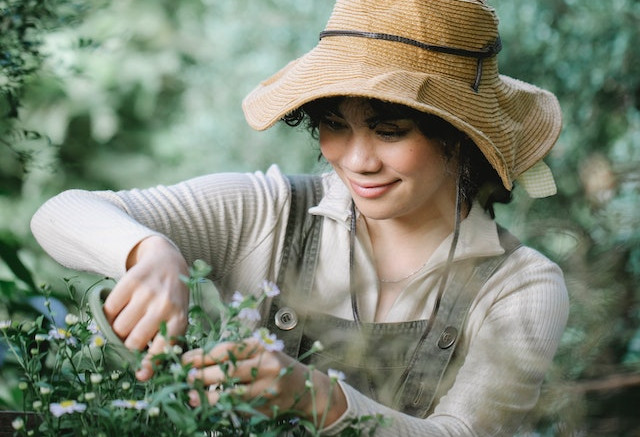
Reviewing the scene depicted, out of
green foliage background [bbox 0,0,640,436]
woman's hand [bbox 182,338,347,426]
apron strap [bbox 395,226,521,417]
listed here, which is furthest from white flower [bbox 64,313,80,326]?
apron strap [bbox 395,226,521,417]

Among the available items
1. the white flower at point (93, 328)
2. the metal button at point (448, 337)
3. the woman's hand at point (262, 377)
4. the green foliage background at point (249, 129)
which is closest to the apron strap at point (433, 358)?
the metal button at point (448, 337)

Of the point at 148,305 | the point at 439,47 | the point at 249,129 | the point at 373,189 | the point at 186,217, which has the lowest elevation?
the point at 249,129

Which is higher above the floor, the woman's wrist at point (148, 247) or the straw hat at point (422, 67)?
the straw hat at point (422, 67)

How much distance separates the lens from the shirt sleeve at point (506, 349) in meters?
1.42

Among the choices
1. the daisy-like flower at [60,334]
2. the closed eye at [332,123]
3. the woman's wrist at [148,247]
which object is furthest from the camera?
the closed eye at [332,123]

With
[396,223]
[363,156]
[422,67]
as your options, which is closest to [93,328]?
[363,156]

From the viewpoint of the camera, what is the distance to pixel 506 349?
4.53 feet

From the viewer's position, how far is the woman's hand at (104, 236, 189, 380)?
98 centimetres

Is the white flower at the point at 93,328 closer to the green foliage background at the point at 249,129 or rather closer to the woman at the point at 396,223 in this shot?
the woman at the point at 396,223

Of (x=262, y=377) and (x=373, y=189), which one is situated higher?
(x=262, y=377)

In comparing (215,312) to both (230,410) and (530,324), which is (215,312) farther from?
(230,410)

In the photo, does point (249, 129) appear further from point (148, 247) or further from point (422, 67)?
point (148, 247)

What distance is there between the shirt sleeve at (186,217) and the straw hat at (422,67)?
0.20 m

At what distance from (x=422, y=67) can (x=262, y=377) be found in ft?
2.19
